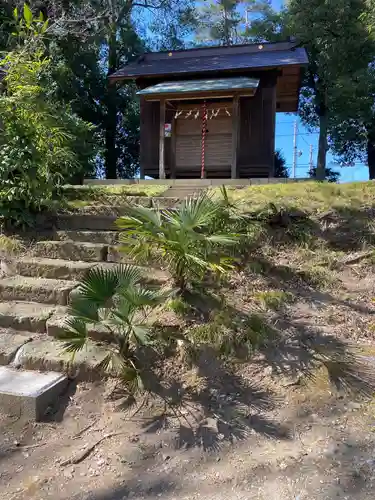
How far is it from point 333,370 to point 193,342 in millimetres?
998

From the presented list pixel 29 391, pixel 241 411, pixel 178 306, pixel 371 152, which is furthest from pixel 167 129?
pixel 371 152

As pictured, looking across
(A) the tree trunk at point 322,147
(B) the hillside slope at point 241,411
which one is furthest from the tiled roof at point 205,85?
(A) the tree trunk at point 322,147

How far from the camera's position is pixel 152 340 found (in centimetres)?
300

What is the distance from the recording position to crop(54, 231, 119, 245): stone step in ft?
15.3

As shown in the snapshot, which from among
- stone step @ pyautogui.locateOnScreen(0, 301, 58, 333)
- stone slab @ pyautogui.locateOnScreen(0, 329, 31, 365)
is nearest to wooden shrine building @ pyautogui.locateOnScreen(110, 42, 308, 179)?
stone step @ pyautogui.locateOnScreen(0, 301, 58, 333)

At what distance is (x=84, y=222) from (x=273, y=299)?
8.93ft

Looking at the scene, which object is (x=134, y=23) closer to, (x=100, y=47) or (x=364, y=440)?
(x=100, y=47)

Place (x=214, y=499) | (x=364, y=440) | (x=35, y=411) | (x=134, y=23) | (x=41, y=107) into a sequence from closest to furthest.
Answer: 1. (x=214, y=499)
2. (x=364, y=440)
3. (x=35, y=411)
4. (x=41, y=107)
5. (x=134, y=23)

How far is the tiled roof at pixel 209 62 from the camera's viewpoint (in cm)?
965

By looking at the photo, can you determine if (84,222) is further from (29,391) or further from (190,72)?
(190,72)

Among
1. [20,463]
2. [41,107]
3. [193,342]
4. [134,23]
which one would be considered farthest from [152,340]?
[134,23]

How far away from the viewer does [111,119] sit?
57.0 feet

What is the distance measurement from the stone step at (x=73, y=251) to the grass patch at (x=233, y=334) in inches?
67.6

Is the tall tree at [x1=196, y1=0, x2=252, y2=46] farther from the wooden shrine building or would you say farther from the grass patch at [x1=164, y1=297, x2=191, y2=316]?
the grass patch at [x1=164, y1=297, x2=191, y2=316]
